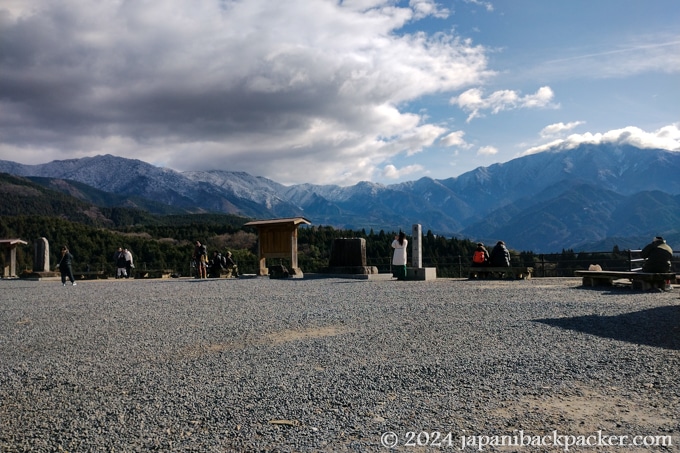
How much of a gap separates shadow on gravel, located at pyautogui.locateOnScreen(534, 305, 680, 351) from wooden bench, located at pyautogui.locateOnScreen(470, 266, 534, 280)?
10249mm

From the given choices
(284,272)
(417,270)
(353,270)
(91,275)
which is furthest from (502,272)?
(91,275)

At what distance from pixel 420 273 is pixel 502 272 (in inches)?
129

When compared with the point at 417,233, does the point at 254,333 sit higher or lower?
lower

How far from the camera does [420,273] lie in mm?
22250

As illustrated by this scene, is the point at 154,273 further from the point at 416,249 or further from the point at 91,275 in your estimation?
the point at 416,249

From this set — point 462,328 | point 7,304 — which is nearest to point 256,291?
point 7,304

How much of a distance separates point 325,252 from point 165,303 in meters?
72.2

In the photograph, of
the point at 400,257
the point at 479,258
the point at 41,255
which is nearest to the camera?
the point at 400,257

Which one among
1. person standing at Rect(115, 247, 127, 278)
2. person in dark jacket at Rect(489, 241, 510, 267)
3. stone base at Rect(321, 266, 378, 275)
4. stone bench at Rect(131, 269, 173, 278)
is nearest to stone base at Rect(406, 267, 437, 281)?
person in dark jacket at Rect(489, 241, 510, 267)

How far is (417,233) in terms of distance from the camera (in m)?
23.9

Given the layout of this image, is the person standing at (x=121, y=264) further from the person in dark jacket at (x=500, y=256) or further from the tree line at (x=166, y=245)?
the tree line at (x=166, y=245)

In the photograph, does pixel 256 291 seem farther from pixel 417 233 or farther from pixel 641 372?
pixel 641 372

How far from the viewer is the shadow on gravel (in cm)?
818

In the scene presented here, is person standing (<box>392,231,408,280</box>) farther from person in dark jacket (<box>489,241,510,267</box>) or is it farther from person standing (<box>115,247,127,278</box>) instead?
person standing (<box>115,247,127,278</box>)
